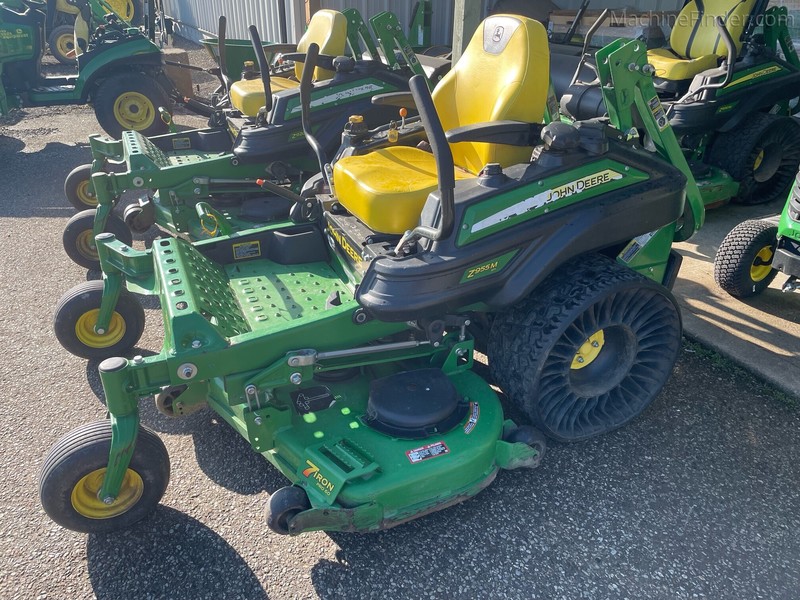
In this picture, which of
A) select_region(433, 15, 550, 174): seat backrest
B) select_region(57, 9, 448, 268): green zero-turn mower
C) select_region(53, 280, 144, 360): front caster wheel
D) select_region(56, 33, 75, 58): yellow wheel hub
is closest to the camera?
select_region(433, 15, 550, 174): seat backrest

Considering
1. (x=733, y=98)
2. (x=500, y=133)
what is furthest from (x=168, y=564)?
(x=733, y=98)

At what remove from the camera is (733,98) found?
501cm

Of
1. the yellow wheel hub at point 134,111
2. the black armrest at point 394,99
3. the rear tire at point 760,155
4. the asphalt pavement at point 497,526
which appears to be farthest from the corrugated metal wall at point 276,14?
the asphalt pavement at point 497,526

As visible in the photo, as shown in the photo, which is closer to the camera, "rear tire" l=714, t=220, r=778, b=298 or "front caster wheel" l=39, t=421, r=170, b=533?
"front caster wheel" l=39, t=421, r=170, b=533

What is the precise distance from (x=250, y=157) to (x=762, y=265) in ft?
11.1

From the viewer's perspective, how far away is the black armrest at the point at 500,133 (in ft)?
7.64

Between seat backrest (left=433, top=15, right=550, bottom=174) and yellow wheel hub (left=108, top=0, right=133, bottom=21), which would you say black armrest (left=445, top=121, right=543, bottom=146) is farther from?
yellow wheel hub (left=108, top=0, right=133, bottom=21)

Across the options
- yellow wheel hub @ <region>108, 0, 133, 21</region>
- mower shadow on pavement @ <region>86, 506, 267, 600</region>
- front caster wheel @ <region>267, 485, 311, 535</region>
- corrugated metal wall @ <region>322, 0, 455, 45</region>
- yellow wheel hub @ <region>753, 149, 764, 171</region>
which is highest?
corrugated metal wall @ <region>322, 0, 455, 45</region>

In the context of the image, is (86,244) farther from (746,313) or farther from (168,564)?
(746,313)

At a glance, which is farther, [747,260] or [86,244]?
[86,244]

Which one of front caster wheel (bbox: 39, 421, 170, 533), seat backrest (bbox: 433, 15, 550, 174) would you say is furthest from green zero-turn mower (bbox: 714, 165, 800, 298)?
front caster wheel (bbox: 39, 421, 170, 533)

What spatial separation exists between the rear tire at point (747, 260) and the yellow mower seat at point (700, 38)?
2095mm

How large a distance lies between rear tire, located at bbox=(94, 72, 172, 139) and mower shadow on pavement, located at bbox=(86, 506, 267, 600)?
20.5 ft

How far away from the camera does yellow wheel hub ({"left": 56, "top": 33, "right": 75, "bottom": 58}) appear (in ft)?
36.8
